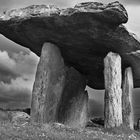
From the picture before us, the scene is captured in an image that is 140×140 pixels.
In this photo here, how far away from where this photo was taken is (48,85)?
1955 centimetres

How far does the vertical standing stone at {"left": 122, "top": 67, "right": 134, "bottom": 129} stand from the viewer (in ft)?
67.1

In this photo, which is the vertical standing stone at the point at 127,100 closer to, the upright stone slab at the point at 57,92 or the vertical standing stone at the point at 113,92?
the vertical standing stone at the point at 113,92

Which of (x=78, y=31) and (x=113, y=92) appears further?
(x=113, y=92)

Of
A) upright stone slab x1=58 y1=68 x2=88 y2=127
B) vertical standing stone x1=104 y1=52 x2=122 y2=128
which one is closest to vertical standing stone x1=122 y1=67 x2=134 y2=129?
vertical standing stone x1=104 y1=52 x2=122 y2=128

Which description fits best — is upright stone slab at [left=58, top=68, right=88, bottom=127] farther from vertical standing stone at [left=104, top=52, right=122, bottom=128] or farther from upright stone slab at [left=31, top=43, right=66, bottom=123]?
vertical standing stone at [left=104, top=52, right=122, bottom=128]

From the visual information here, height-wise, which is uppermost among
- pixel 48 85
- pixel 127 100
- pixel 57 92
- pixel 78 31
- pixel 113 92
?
pixel 78 31

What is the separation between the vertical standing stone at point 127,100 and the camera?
2044cm

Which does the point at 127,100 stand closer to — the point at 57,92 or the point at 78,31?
the point at 57,92

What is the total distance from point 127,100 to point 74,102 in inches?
173

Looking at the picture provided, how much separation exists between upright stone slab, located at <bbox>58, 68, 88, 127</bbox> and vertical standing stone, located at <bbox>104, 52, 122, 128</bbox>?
399 cm

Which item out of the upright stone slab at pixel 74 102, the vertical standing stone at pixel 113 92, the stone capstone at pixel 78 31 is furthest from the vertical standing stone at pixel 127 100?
the upright stone slab at pixel 74 102

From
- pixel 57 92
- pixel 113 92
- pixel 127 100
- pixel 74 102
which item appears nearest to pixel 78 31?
pixel 113 92

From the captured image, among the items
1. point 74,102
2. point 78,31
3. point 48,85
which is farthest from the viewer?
point 74,102

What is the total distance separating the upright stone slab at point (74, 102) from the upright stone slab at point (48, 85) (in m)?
1.76
